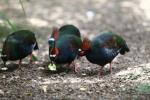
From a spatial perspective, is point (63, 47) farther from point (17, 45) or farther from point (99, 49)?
point (17, 45)

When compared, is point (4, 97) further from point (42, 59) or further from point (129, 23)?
point (129, 23)

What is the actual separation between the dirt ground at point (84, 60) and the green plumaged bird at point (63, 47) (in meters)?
0.31

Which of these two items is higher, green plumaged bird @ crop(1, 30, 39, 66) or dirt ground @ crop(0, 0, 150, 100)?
green plumaged bird @ crop(1, 30, 39, 66)

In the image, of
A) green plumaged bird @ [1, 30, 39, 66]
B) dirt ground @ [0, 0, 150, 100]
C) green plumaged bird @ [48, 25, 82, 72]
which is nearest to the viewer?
dirt ground @ [0, 0, 150, 100]

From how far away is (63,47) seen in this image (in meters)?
7.87

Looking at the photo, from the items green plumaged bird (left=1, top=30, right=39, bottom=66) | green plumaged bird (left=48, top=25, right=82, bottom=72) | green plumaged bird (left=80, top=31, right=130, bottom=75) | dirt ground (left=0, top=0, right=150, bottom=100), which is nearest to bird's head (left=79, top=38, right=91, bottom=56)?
green plumaged bird (left=80, top=31, right=130, bottom=75)

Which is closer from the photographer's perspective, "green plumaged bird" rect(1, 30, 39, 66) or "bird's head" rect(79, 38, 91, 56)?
"bird's head" rect(79, 38, 91, 56)

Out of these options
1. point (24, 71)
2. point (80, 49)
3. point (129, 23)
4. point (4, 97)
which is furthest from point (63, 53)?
point (129, 23)

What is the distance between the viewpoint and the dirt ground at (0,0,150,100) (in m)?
6.85

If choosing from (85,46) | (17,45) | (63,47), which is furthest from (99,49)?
(17,45)

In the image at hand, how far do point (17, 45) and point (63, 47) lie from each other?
866 millimetres

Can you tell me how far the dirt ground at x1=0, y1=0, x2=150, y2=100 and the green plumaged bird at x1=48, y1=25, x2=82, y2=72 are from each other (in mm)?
305

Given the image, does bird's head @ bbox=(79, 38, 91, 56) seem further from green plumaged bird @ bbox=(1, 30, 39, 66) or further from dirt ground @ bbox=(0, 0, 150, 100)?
green plumaged bird @ bbox=(1, 30, 39, 66)

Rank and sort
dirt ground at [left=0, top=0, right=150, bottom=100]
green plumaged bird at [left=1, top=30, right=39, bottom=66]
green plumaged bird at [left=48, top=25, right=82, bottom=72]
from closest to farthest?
dirt ground at [left=0, top=0, right=150, bottom=100] → green plumaged bird at [left=48, top=25, right=82, bottom=72] → green plumaged bird at [left=1, top=30, right=39, bottom=66]
